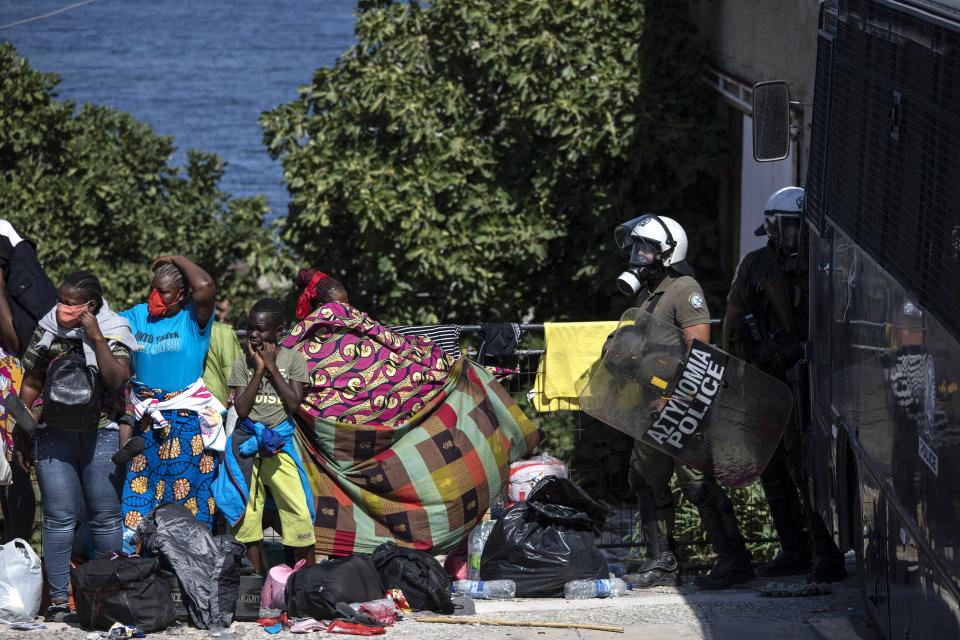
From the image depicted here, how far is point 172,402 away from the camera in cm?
678

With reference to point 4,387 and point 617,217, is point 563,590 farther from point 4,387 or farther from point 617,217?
point 617,217

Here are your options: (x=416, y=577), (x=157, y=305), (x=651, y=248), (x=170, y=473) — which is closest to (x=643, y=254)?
(x=651, y=248)

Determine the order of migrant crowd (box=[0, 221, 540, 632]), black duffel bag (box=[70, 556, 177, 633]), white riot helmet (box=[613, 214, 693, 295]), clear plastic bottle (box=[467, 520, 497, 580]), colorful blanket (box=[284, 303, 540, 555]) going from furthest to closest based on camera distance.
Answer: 1. clear plastic bottle (box=[467, 520, 497, 580])
2. colorful blanket (box=[284, 303, 540, 555])
3. white riot helmet (box=[613, 214, 693, 295])
4. migrant crowd (box=[0, 221, 540, 632])
5. black duffel bag (box=[70, 556, 177, 633])

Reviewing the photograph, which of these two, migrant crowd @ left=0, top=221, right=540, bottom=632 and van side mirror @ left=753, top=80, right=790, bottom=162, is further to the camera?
van side mirror @ left=753, top=80, right=790, bottom=162

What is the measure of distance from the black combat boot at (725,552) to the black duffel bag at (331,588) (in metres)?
1.74

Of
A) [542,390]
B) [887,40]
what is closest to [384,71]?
[542,390]

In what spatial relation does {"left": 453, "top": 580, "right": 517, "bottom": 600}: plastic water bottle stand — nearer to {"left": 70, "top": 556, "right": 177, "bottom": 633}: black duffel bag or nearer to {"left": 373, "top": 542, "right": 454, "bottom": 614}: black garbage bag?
{"left": 373, "top": 542, "right": 454, "bottom": 614}: black garbage bag

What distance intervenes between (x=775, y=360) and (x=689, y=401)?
1.88 feet

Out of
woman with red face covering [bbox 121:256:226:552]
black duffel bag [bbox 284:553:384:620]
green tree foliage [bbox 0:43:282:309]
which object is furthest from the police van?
green tree foliage [bbox 0:43:282:309]

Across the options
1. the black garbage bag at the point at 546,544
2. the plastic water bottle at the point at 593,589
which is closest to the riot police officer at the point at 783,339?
the plastic water bottle at the point at 593,589

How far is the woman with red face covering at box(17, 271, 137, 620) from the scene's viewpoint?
6438 mm

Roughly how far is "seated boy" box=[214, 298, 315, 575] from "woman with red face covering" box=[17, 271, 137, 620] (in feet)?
1.82

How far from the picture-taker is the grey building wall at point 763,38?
10568 mm

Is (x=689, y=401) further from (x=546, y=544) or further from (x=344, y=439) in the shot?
(x=344, y=439)
